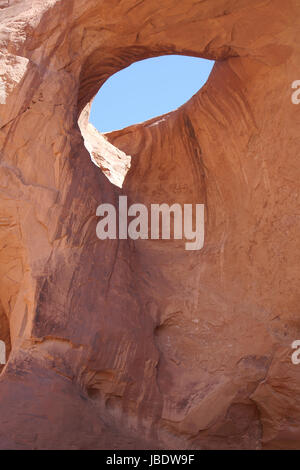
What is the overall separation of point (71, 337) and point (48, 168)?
1.18 m

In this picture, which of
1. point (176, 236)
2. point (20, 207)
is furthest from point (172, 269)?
point (20, 207)

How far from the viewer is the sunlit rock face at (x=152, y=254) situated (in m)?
3.89

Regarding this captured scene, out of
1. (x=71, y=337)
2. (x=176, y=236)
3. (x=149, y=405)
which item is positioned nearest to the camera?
(x=71, y=337)

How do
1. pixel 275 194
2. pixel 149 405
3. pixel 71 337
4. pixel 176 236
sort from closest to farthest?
pixel 71 337 → pixel 149 405 → pixel 275 194 → pixel 176 236

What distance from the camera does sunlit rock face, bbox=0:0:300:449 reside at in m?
3.89

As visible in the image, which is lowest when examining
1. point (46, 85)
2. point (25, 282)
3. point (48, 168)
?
point (25, 282)

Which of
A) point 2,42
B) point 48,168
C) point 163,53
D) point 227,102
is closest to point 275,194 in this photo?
point 227,102

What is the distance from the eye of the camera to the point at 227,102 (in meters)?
4.83

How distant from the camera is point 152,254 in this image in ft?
16.4
